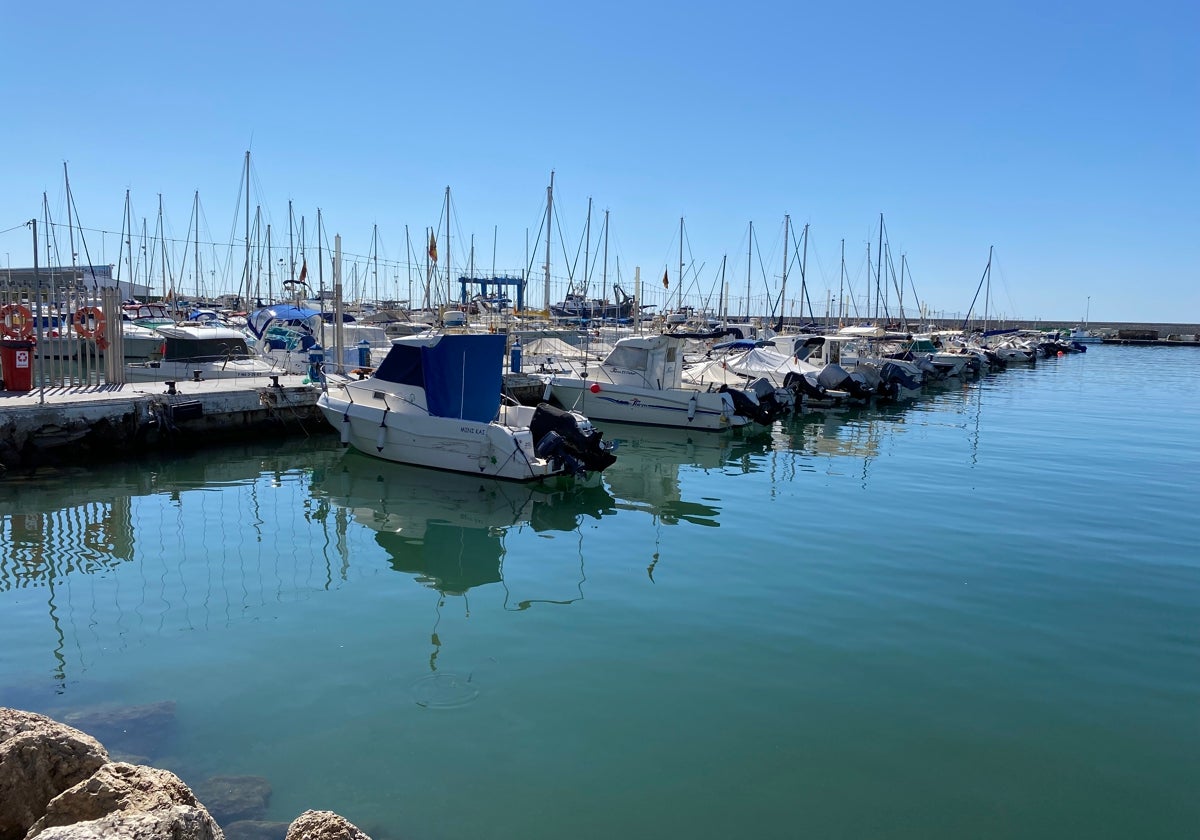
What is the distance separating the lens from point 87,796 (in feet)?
15.2

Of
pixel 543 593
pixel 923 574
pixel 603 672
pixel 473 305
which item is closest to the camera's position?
pixel 603 672

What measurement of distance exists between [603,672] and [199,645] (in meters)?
4.30

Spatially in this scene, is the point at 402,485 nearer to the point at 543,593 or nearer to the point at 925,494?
the point at 543,593

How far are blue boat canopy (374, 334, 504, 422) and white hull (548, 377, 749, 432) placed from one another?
8.08 meters

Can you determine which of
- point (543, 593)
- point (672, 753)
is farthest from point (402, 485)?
point (672, 753)

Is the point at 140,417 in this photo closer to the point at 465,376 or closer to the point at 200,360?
the point at 465,376

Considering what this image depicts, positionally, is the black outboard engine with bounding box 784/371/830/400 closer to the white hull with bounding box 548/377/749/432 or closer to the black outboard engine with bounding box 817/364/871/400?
the black outboard engine with bounding box 817/364/871/400

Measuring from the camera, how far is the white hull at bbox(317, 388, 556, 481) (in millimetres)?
17422

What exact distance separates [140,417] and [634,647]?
1492cm

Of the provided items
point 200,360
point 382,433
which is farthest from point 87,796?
point 200,360

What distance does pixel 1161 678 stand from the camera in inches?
342

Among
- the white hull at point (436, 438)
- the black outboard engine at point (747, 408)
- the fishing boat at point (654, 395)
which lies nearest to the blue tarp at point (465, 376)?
the white hull at point (436, 438)

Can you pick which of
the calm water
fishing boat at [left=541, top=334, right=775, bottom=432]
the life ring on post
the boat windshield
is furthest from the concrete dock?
fishing boat at [left=541, top=334, right=775, bottom=432]

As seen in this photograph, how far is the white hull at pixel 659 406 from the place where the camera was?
2650 cm
